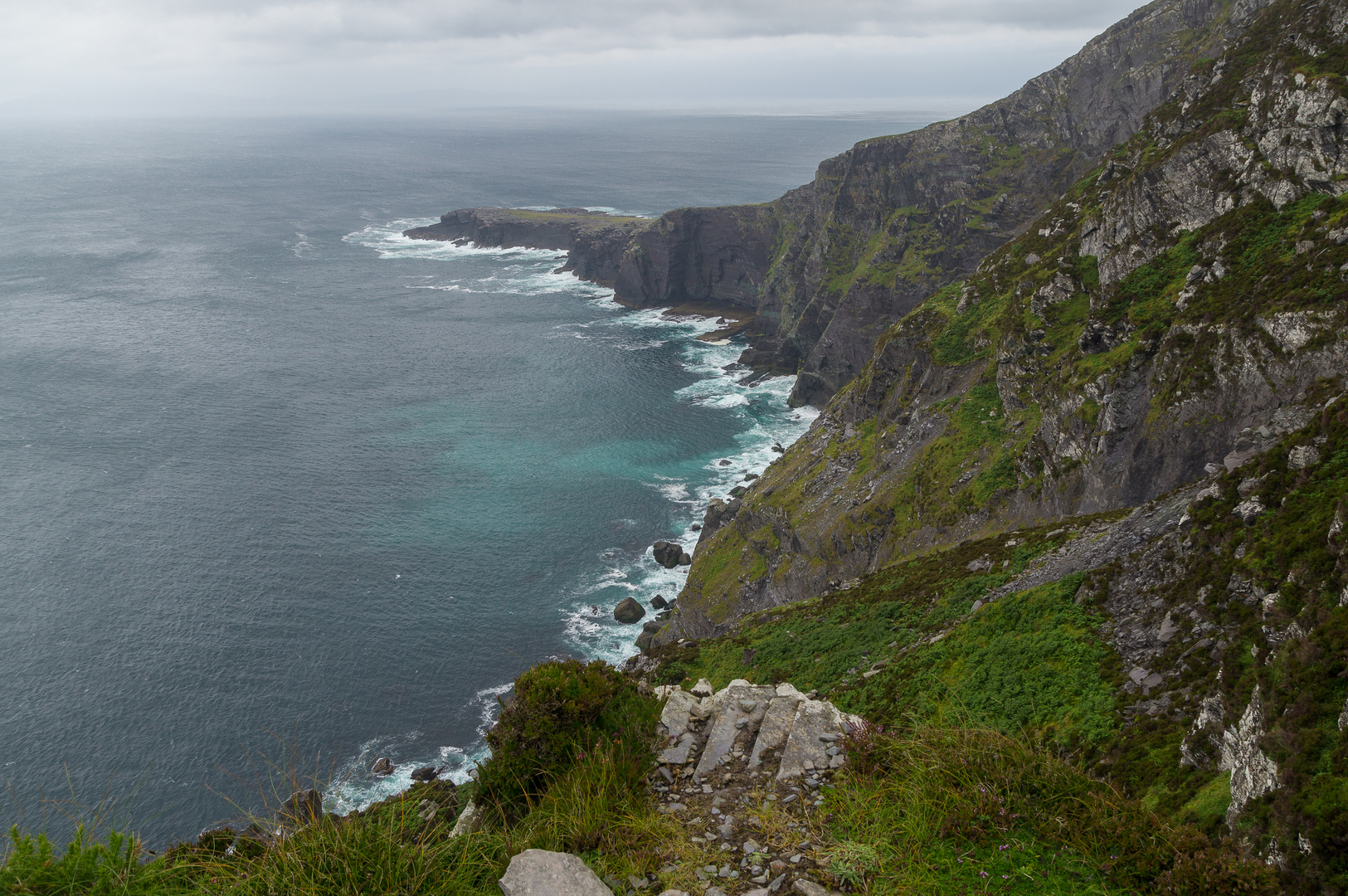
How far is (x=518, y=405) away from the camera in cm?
10956

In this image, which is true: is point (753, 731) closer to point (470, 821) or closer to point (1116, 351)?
point (470, 821)

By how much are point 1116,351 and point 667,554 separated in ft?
145

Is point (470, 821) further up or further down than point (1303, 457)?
further down

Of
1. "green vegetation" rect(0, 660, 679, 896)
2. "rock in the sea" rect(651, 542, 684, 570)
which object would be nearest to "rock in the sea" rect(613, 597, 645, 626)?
"rock in the sea" rect(651, 542, 684, 570)

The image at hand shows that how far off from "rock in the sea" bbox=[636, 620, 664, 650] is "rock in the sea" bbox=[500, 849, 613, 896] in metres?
52.9

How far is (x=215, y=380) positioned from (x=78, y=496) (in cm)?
3551

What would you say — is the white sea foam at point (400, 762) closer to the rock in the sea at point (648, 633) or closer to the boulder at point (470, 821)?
the rock in the sea at point (648, 633)

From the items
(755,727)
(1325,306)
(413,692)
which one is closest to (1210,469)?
(1325,306)

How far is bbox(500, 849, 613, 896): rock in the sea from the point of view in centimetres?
886

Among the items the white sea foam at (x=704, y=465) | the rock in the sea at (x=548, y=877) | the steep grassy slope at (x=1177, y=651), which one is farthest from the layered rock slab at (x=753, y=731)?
the white sea foam at (x=704, y=465)

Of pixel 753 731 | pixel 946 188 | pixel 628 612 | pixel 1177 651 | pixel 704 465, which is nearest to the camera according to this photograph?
pixel 753 731

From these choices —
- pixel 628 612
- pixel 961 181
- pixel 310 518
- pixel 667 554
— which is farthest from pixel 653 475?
pixel 961 181

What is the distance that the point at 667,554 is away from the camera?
7356 cm

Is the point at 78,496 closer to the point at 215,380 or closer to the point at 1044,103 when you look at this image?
the point at 215,380
